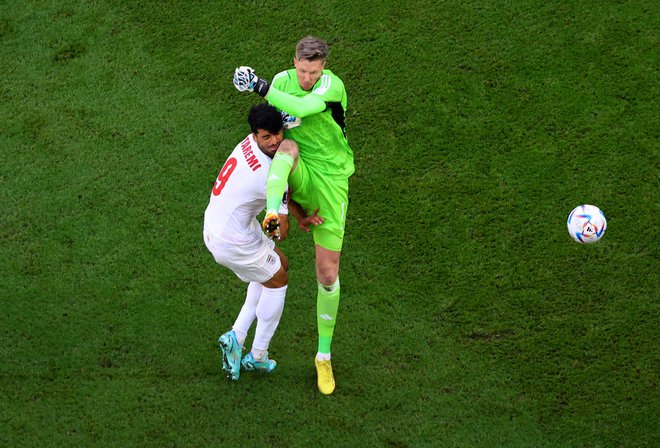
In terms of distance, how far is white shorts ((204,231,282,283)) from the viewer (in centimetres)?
523

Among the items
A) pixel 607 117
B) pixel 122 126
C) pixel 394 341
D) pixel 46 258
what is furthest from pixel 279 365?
pixel 607 117

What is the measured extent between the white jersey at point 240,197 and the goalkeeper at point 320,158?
157 millimetres

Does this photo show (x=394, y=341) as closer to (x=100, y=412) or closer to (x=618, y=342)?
(x=618, y=342)

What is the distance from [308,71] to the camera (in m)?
5.19

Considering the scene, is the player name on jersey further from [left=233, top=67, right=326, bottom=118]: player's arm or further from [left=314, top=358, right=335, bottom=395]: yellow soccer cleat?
[left=314, top=358, right=335, bottom=395]: yellow soccer cleat

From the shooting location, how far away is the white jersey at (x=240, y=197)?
5.08 m

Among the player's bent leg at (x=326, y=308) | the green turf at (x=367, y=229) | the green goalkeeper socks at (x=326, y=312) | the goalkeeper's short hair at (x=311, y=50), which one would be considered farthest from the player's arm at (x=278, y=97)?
the green turf at (x=367, y=229)

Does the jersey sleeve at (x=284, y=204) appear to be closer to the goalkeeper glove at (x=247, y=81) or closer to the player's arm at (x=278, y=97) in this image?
the player's arm at (x=278, y=97)

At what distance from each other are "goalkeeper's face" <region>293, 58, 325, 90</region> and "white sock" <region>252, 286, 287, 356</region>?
1.28 meters

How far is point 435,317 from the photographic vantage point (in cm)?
609

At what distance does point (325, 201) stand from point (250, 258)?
1.97 ft

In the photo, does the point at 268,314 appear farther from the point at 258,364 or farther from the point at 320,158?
the point at 320,158

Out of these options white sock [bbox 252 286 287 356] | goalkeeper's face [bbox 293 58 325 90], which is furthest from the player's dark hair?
white sock [bbox 252 286 287 356]

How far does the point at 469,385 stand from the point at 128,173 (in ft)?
10.3
